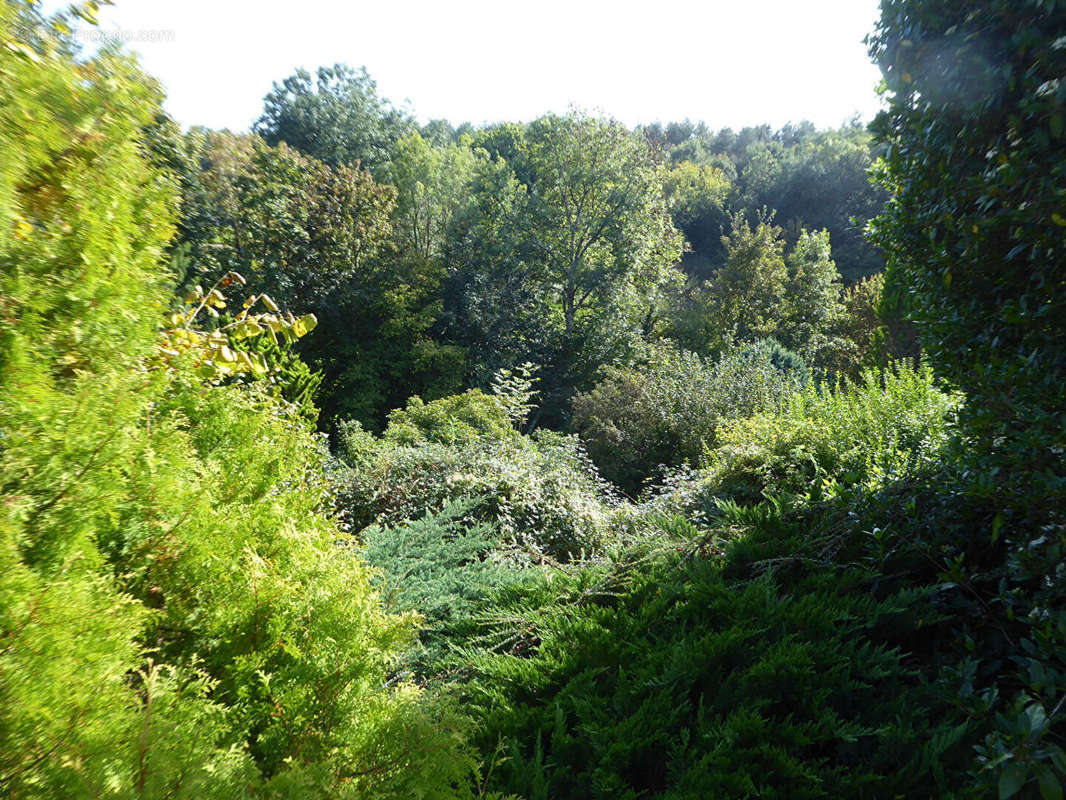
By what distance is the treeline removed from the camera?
42.7 ft

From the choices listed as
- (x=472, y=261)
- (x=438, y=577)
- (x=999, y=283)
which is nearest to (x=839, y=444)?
(x=999, y=283)

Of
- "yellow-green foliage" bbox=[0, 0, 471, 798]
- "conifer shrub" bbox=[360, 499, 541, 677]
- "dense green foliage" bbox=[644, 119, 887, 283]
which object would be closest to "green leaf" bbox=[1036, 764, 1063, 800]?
"yellow-green foliage" bbox=[0, 0, 471, 798]

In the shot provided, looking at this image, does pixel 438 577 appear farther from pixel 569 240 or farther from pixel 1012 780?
pixel 569 240

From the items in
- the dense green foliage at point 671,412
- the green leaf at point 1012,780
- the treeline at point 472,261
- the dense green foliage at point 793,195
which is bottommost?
the green leaf at point 1012,780

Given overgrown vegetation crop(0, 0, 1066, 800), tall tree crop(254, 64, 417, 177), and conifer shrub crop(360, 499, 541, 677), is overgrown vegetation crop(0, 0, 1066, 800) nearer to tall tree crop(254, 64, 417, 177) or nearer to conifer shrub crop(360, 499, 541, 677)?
conifer shrub crop(360, 499, 541, 677)

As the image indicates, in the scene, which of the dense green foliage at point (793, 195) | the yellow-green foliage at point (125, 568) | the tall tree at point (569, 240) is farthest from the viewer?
the dense green foliage at point (793, 195)

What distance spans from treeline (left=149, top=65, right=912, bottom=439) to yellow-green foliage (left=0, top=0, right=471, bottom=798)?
10952 mm

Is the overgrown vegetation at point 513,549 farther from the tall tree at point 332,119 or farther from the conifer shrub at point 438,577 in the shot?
the tall tree at point 332,119

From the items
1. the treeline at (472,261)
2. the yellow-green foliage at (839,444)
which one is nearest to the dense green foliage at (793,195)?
the treeline at (472,261)

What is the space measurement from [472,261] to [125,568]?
620 inches

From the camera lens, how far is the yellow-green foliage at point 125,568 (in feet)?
3.36

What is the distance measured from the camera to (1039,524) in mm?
2275

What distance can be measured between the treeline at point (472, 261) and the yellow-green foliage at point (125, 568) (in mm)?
10952

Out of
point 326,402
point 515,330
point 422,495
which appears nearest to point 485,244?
point 515,330
